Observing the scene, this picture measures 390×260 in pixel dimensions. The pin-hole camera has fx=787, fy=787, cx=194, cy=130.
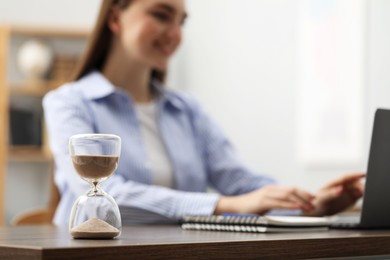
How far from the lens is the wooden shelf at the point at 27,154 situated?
474 cm

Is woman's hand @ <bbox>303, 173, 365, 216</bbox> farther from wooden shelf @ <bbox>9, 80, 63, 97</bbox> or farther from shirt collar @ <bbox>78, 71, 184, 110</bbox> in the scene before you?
wooden shelf @ <bbox>9, 80, 63, 97</bbox>

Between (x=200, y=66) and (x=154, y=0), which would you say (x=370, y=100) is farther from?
(x=154, y=0)

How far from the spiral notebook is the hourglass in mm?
292

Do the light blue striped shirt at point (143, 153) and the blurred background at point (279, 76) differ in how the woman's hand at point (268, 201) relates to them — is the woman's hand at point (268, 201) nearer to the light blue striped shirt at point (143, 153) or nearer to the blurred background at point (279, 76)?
the light blue striped shirt at point (143, 153)

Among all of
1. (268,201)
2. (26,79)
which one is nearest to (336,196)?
(268,201)

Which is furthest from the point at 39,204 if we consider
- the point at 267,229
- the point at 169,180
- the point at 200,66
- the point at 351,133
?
the point at 267,229

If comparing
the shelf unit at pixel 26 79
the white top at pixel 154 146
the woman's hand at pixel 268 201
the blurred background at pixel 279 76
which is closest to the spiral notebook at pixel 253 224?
the woman's hand at pixel 268 201

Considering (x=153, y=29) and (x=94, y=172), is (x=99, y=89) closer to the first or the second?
(x=153, y=29)

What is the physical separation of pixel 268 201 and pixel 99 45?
0.79m

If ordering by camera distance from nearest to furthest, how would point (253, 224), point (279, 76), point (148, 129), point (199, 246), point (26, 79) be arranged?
point (199, 246) → point (253, 224) → point (148, 129) → point (279, 76) → point (26, 79)

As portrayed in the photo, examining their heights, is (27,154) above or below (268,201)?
below

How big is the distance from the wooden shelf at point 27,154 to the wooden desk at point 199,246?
3.47m

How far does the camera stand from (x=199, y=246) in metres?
1.10

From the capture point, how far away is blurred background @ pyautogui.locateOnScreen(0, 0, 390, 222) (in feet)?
13.1
